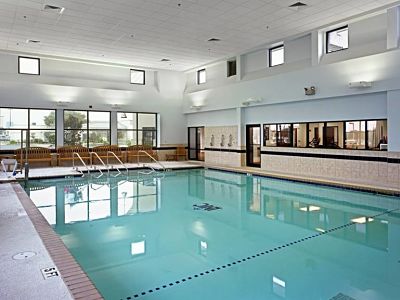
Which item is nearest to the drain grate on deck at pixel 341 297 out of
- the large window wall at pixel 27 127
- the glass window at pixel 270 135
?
the glass window at pixel 270 135

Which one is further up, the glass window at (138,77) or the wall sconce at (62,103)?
the glass window at (138,77)

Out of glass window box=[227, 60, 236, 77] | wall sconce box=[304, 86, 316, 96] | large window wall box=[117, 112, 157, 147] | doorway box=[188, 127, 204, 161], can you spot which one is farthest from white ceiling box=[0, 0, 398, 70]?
doorway box=[188, 127, 204, 161]

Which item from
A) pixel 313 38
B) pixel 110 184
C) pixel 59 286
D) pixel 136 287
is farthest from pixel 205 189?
pixel 59 286

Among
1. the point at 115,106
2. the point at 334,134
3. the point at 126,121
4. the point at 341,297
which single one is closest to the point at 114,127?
the point at 126,121

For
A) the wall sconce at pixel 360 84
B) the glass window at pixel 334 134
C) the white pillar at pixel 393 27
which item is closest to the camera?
the white pillar at pixel 393 27

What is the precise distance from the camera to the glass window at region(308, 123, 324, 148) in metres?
10.2

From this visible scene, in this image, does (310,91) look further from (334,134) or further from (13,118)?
(13,118)

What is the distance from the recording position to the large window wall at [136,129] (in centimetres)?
1534

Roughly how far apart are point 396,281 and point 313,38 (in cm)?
808

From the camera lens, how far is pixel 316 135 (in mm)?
10398

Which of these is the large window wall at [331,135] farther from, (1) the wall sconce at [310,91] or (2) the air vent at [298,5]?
(2) the air vent at [298,5]

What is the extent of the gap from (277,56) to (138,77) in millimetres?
6773

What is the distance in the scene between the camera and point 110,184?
10.2m

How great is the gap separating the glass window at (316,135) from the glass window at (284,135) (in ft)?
2.66
